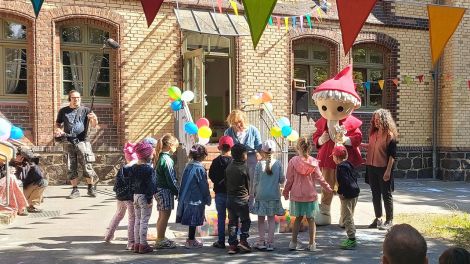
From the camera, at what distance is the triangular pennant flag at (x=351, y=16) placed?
3957 mm

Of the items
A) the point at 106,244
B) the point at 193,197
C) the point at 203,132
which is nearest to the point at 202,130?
the point at 203,132

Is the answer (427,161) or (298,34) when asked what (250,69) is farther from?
(427,161)

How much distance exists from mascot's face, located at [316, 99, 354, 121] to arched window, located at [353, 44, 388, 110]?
24.3 feet

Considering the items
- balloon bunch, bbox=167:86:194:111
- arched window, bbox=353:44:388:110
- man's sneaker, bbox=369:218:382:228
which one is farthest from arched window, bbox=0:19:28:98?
arched window, bbox=353:44:388:110

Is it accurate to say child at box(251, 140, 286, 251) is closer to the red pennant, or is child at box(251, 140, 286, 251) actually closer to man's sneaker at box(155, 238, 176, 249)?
man's sneaker at box(155, 238, 176, 249)

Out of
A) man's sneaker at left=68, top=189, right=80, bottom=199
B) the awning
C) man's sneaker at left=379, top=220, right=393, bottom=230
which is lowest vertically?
man's sneaker at left=379, top=220, right=393, bottom=230

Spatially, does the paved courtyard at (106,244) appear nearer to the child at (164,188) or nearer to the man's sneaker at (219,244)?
the man's sneaker at (219,244)

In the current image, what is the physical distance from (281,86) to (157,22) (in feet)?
11.5

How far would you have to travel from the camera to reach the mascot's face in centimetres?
712

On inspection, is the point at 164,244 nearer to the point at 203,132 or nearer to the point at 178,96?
the point at 203,132

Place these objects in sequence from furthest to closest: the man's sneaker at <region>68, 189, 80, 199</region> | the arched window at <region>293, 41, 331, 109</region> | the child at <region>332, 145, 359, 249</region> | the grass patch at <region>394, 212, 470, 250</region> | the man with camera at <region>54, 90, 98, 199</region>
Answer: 1. the arched window at <region>293, 41, 331, 109</region>
2. the man's sneaker at <region>68, 189, 80, 199</region>
3. the man with camera at <region>54, 90, 98, 199</region>
4. the grass patch at <region>394, 212, 470, 250</region>
5. the child at <region>332, 145, 359, 249</region>

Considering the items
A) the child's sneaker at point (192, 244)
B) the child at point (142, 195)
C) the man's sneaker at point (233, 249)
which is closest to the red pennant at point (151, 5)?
the child at point (142, 195)

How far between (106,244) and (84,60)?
6569 mm

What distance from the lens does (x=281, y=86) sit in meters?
13.1
